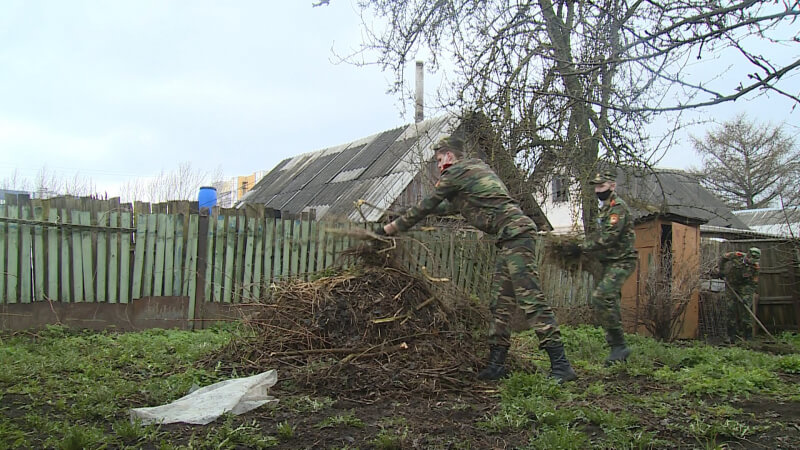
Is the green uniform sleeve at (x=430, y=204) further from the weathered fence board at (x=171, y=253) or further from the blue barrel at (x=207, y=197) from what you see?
the blue barrel at (x=207, y=197)

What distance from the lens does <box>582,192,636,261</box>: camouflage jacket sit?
598cm

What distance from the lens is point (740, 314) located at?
1063 cm

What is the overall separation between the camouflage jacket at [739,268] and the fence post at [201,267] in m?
8.78

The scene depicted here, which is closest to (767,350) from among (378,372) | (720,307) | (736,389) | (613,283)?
(720,307)

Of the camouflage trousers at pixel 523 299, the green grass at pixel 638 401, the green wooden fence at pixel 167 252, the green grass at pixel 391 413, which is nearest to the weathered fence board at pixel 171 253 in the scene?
the green wooden fence at pixel 167 252

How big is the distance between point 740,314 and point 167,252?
9665mm

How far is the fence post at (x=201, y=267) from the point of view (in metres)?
8.20

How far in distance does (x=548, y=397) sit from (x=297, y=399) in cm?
174

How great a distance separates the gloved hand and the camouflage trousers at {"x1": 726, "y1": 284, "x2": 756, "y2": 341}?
5091 millimetres

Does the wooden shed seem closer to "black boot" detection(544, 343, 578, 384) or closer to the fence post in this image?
"black boot" detection(544, 343, 578, 384)

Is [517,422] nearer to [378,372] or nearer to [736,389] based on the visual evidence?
[378,372]

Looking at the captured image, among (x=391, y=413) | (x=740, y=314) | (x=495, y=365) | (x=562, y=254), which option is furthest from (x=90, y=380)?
(x=740, y=314)

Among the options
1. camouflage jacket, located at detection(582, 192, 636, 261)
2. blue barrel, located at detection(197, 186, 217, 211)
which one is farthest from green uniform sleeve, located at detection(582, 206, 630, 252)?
blue barrel, located at detection(197, 186, 217, 211)

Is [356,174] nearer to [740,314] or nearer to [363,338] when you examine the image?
[740,314]
